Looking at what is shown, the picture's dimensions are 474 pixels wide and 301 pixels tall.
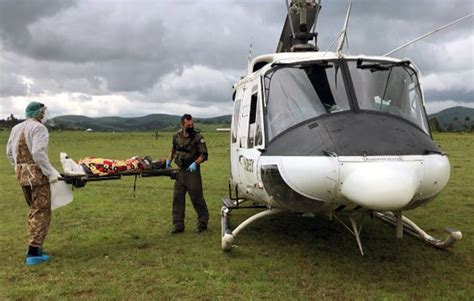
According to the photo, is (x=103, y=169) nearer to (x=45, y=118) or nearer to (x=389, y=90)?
(x=45, y=118)

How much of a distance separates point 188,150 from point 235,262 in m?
2.54

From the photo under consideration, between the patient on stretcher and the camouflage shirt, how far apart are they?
0.55 m

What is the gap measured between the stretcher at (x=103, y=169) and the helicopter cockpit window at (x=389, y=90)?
12.1ft

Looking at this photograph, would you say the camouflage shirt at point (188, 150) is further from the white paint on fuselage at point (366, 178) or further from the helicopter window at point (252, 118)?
the white paint on fuselage at point (366, 178)

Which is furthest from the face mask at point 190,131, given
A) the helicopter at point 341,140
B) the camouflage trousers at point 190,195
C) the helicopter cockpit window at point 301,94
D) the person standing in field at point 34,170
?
the person standing in field at point 34,170

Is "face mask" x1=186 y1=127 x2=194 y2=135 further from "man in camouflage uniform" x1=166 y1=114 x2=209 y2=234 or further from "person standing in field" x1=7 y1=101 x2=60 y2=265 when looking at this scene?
"person standing in field" x1=7 y1=101 x2=60 y2=265

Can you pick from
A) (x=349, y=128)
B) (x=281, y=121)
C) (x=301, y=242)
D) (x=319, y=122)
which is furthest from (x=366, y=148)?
(x=301, y=242)

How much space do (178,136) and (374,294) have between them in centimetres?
462

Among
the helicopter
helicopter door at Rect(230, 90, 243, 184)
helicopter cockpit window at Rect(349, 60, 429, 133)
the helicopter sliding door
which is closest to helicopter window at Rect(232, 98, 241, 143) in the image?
helicopter door at Rect(230, 90, 243, 184)

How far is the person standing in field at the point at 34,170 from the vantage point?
657 centimetres

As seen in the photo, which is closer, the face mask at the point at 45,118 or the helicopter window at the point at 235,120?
the face mask at the point at 45,118

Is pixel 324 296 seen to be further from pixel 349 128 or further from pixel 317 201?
pixel 349 128

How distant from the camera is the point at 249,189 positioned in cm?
714

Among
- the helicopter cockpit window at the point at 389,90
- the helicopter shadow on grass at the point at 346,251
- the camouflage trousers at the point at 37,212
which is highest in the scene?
the helicopter cockpit window at the point at 389,90
